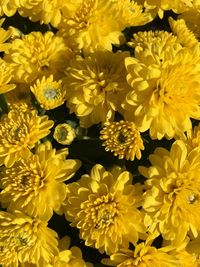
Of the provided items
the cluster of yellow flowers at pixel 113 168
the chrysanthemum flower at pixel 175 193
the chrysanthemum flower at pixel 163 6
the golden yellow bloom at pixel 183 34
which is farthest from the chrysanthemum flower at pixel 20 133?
the chrysanthemum flower at pixel 163 6

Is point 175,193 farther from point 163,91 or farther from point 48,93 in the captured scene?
point 48,93

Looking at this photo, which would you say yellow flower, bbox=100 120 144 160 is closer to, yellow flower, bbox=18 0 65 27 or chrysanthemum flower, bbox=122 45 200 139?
chrysanthemum flower, bbox=122 45 200 139

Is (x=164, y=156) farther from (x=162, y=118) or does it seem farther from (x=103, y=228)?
(x=103, y=228)

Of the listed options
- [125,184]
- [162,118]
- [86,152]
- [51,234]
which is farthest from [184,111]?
[51,234]

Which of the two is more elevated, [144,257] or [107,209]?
[107,209]

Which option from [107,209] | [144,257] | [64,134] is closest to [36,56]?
[64,134]

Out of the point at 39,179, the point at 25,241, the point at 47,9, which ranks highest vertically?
the point at 47,9

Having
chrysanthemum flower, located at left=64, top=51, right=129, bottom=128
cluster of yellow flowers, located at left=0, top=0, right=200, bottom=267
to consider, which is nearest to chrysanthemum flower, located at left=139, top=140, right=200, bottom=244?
cluster of yellow flowers, located at left=0, top=0, right=200, bottom=267
